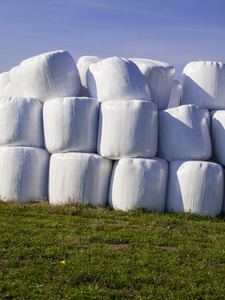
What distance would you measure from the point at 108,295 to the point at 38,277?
677 millimetres

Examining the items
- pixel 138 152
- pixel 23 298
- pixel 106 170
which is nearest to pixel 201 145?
pixel 138 152

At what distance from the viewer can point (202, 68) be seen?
7.68 m

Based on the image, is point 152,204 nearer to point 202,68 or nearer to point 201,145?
point 201,145

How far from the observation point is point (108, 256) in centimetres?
423

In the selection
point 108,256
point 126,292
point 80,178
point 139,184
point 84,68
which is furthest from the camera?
point 84,68

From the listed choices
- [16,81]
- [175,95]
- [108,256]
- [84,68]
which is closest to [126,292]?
[108,256]

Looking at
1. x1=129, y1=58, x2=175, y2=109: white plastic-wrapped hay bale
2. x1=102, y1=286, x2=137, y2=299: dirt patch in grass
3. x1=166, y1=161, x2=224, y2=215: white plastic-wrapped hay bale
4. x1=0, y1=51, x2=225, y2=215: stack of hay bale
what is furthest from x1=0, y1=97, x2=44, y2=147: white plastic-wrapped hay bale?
x1=102, y1=286, x2=137, y2=299: dirt patch in grass

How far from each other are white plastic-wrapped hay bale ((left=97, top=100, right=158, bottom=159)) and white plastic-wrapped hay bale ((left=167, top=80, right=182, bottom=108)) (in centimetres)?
168

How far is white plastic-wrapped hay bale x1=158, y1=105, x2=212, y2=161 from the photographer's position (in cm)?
679

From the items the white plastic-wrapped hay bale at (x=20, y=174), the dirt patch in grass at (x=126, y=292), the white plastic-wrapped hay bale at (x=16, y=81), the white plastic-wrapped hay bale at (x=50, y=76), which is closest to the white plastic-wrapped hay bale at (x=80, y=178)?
the white plastic-wrapped hay bale at (x=20, y=174)

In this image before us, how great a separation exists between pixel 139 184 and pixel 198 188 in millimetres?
949

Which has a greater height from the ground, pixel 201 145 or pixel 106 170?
pixel 201 145

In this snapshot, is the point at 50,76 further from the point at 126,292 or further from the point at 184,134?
the point at 126,292

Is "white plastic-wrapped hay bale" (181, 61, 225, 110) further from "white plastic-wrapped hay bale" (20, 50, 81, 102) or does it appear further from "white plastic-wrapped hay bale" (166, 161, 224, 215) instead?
"white plastic-wrapped hay bale" (20, 50, 81, 102)
